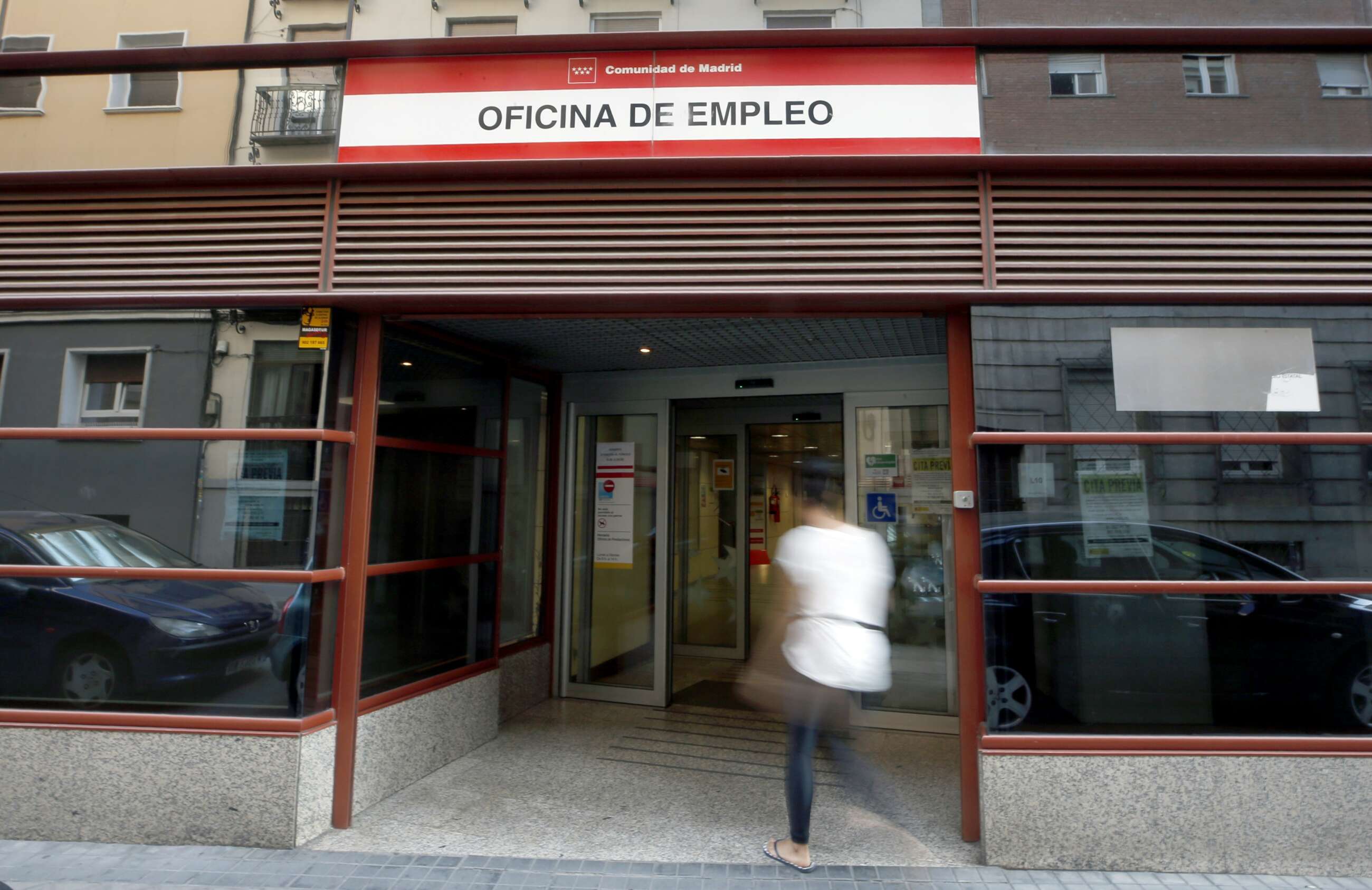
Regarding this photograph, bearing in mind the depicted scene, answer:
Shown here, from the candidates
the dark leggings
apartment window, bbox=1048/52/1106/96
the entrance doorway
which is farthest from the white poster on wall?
apartment window, bbox=1048/52/1106/96

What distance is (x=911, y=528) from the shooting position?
Result: 580cm

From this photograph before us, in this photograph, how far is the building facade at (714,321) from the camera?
361 cm

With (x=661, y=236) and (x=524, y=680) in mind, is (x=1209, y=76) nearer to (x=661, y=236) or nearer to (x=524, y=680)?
(x=661, y=236)

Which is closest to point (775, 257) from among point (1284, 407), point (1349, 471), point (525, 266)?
point (525, 266)

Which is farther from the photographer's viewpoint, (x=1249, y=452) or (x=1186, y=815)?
(x=1249, y=452)

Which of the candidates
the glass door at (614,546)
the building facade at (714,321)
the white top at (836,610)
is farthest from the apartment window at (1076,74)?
the glass door at (614,546)

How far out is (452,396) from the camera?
5051 millimetres

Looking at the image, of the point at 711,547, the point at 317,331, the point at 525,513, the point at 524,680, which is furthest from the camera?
the point at 711,547

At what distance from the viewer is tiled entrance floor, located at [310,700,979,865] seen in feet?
12.1

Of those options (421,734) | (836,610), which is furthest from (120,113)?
(836,610)

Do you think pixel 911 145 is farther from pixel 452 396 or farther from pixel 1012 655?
pixel 452 396

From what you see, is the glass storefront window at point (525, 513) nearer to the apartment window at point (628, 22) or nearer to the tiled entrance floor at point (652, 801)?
the tiled entrance floor at point (652, 801)

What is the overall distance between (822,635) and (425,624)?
Result: 2701 mm

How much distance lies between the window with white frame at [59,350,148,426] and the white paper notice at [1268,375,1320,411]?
5.86m
